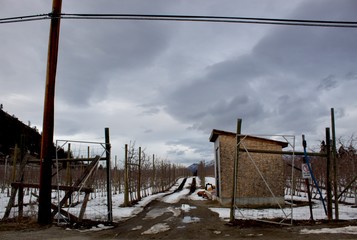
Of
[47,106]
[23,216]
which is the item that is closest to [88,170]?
[47,106]

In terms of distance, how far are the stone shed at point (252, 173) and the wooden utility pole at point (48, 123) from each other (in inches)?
342

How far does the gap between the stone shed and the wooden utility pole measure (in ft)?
28.5

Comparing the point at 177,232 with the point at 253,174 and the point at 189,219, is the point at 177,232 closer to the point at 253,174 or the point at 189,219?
the point at 189,219

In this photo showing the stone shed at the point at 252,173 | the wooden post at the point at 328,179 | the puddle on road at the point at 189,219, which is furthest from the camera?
the stone shed at the point at 252,173

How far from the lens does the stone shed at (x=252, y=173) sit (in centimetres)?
1572

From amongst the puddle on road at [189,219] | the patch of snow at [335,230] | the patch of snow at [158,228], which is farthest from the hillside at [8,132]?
the patch of snow at [335,230]

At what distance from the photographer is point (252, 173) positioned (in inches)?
626

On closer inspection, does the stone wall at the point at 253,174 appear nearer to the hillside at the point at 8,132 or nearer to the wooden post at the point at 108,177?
the wooden post at the point at 108,177

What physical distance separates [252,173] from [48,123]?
9.83 m

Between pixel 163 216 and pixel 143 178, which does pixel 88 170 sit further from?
pixel 143 178

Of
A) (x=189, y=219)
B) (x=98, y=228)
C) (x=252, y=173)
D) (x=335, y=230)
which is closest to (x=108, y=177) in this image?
(x=98, y=228)

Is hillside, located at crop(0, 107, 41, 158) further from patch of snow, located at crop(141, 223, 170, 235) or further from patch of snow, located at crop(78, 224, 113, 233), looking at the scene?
patch of snow, located at crop(141, 223, 170, 235)

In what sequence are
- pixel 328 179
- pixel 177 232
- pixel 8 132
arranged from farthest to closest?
pixel 8 132 < pixel 328 179 < pixel 177 232

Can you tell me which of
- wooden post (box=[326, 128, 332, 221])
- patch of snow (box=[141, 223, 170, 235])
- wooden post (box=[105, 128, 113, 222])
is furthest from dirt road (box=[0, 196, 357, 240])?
wooden post (box=[326, 128, 332, 221])
